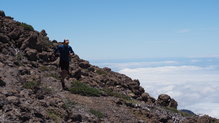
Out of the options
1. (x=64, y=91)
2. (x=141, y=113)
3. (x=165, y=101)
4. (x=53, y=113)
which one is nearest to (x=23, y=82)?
(x=64, y=91)

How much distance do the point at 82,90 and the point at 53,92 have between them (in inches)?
98.5

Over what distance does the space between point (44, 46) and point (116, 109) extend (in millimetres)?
10151

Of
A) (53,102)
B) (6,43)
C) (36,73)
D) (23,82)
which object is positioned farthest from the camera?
(6,43)

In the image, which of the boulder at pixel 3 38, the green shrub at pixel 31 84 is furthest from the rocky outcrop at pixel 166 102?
the boulder at pixel 3 38

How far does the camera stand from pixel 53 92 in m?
19.8

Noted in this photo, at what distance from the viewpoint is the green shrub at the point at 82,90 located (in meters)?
21.4

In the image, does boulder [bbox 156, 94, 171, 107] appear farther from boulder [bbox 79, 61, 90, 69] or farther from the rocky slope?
boulder [bbox 79, 61, 90, 69]

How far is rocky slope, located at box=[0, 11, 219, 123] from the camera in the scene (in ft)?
52.0

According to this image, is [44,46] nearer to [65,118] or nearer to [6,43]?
[6,43]

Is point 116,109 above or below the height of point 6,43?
below

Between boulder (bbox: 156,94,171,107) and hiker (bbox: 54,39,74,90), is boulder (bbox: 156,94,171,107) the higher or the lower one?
the lower one

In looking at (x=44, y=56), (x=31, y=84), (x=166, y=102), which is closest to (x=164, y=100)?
(x=166, y=102)

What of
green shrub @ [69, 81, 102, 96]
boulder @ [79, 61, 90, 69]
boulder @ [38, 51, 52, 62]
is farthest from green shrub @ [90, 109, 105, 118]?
boulder @ [79, 61, 90, 69]

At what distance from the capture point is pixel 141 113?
21.5 meters
